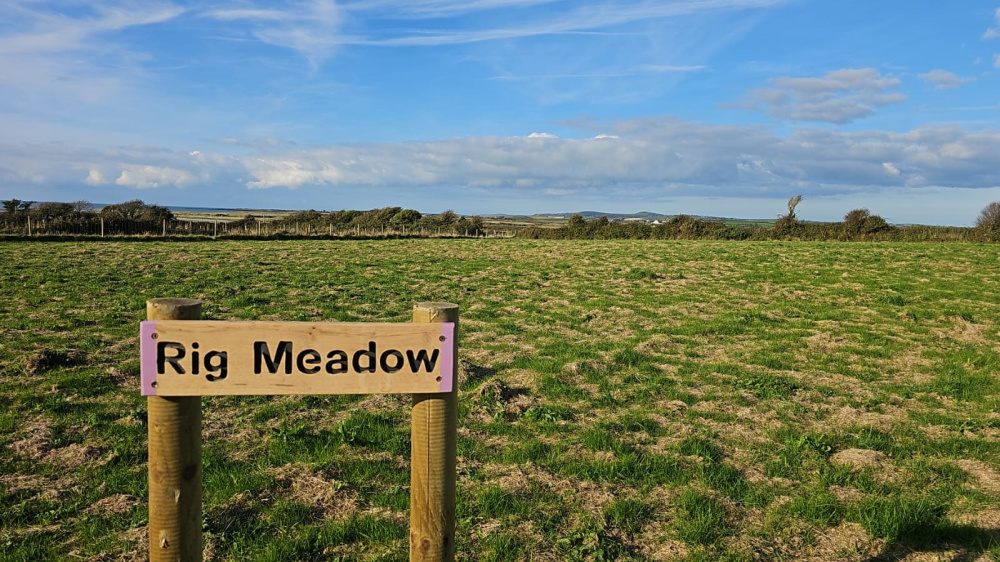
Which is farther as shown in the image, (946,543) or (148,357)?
(946,543)

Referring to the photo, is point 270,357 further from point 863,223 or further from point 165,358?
point 863,223

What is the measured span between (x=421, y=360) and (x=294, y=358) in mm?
618

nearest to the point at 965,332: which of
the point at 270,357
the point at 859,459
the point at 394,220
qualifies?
the point at 859,459

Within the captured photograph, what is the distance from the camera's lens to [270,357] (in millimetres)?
2727

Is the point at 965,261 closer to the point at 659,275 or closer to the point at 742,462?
the point at 659,275

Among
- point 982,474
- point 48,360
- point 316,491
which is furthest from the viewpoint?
point 48,360

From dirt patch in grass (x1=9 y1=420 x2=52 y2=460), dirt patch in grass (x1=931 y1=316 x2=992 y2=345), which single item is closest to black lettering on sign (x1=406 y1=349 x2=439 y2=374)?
dirt patch in grass (x1=9 y1=420 x2=52 y2=460)

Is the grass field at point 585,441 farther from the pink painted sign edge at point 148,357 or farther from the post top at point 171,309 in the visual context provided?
the post top at point 171,309

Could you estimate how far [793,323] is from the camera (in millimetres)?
11891

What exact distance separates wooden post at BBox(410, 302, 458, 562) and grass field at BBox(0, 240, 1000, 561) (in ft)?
4.29

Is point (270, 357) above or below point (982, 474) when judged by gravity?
above

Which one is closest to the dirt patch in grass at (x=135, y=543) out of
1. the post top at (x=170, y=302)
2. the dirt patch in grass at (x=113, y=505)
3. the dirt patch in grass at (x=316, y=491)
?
the dirt patch in grass at (x=113, y=505)

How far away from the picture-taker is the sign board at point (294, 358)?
2668 millimetres

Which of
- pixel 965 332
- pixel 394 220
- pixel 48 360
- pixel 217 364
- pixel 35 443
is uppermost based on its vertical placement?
pixel 394 220
